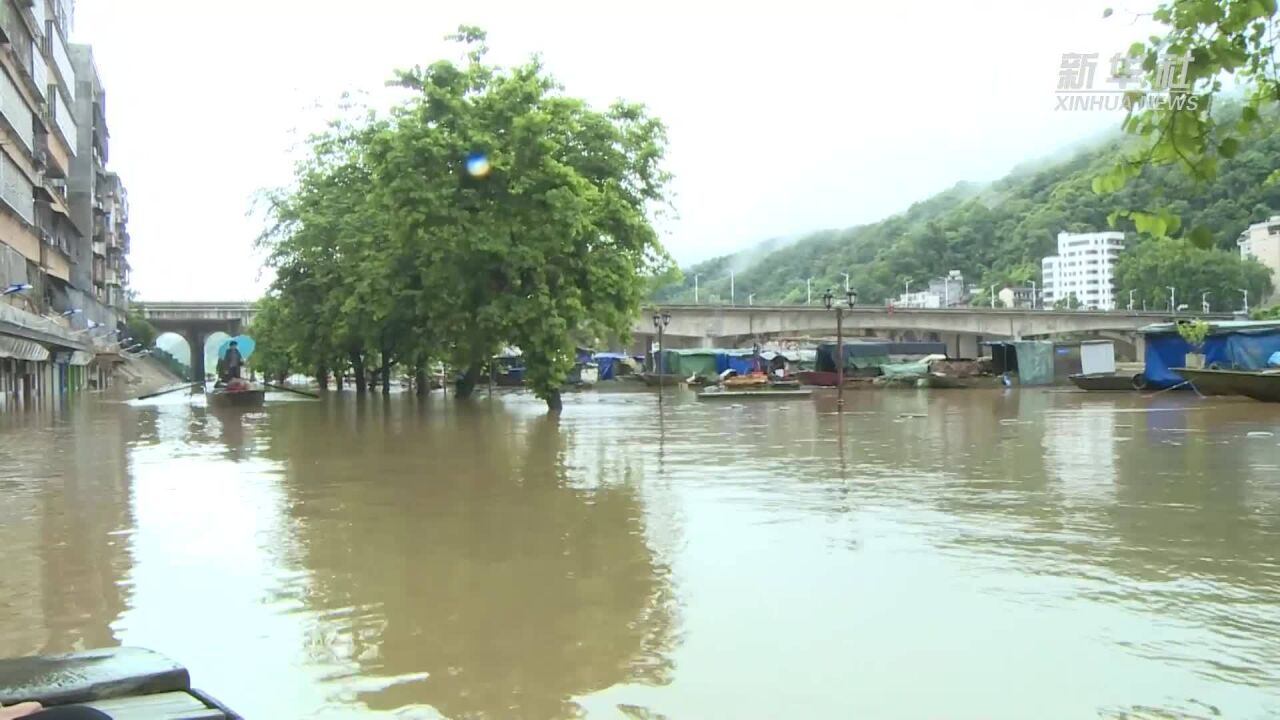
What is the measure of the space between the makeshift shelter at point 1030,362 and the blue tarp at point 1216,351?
14.5 m

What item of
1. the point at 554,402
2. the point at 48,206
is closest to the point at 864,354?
the point at 554,402

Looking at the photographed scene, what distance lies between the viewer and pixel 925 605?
6.11m

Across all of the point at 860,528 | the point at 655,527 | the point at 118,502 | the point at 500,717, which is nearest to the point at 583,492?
the point at 655,527

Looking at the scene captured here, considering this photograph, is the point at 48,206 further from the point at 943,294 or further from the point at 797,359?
the point at 943,294

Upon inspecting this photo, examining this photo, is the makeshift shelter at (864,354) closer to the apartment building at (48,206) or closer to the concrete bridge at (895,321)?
the concrete bridge at (895,321)

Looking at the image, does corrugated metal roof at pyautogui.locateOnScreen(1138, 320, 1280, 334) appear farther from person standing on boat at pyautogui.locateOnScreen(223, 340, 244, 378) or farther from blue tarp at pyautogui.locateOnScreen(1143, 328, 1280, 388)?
person standing on boat at pyautogui.locateOnScreen(223, 340, 244, 378)

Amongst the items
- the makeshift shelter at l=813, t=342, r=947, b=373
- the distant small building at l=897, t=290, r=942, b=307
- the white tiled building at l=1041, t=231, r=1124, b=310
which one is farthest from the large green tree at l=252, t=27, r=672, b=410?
the white tiled building at l=1041, t=231, r=1124, b=310

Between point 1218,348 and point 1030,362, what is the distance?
19.4 metres

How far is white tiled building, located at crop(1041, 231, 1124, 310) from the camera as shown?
5930 inches

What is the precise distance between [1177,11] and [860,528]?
5.48 meters

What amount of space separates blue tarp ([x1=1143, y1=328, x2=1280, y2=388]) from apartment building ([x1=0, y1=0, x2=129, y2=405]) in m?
43.0

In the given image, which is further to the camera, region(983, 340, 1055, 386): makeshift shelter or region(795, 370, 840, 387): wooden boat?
region(983, 340, 1055, 386): makeshift shelter

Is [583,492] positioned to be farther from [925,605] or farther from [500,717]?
[500,717]

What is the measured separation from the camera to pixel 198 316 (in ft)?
323
